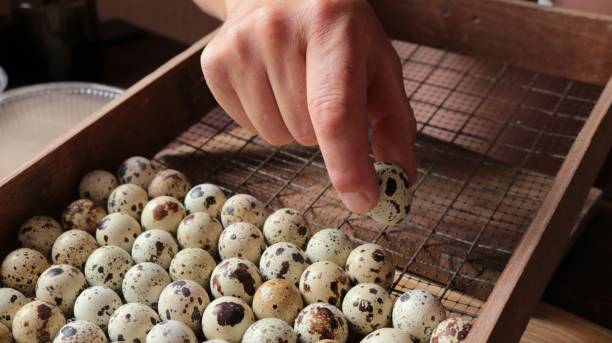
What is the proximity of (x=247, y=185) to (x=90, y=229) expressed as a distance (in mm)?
286

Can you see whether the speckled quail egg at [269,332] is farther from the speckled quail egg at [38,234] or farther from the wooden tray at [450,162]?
the speckled quail egg at [38,234]

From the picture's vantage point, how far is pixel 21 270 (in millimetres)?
968

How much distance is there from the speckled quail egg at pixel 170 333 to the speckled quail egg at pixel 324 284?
16 cm

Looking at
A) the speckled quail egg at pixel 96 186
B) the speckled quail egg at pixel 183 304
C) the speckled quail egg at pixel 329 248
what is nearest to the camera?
the speckled quail egg at pixel 183 304

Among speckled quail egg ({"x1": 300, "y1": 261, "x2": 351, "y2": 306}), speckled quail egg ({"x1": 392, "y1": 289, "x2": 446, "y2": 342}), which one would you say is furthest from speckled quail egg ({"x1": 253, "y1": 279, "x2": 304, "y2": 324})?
speckled quail egg ({"x1": 392, "y1": 289, "x2": 446, "y2": 342})

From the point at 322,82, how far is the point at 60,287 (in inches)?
16.5

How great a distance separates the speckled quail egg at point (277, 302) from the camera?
3.01ft

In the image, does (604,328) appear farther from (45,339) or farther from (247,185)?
(45,339)

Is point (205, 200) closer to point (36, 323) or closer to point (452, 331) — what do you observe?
point (36, 323)

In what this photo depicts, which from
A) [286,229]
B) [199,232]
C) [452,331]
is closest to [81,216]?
[199,232]

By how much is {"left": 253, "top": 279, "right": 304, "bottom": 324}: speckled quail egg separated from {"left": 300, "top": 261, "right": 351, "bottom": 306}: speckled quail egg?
17 millimetres

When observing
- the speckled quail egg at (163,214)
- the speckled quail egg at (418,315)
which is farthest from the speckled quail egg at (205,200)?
the speckled quail egg at (418,315)

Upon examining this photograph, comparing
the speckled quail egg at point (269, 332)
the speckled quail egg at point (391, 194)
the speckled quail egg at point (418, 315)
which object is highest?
the speckled quail egg at point (391, 194)

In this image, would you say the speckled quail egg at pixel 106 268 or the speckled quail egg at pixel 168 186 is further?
the speckled quail egg at pixel 168 186
